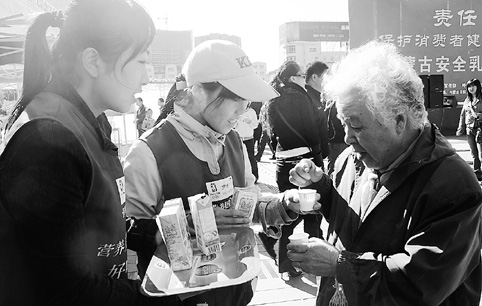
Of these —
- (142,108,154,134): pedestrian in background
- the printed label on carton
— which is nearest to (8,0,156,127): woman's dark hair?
the printed label on carton

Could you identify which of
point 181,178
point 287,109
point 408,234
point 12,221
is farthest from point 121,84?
point 287,109

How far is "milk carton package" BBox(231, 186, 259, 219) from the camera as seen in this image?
1809 millimetres

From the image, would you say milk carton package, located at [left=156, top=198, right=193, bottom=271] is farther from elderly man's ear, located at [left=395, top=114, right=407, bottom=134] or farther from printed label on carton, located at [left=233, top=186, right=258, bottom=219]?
elderly man's ear, located at [left=395, top=114, right=407, bottom=134]

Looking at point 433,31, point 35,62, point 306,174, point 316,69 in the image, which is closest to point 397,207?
point 306,174

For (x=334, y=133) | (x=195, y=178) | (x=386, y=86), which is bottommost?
(x=334, y=133)

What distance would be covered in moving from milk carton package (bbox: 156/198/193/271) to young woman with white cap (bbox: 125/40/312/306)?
→ 189 mm

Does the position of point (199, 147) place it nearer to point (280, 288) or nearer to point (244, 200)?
point (244, 200)

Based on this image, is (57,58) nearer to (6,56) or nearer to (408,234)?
(408,234)

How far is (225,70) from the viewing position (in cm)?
175

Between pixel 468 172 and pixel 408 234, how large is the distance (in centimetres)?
29

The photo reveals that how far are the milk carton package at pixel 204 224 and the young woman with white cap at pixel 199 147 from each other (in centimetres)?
17

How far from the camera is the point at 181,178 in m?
1.70

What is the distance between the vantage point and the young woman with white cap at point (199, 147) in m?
1.65

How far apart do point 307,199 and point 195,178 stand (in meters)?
0.48
